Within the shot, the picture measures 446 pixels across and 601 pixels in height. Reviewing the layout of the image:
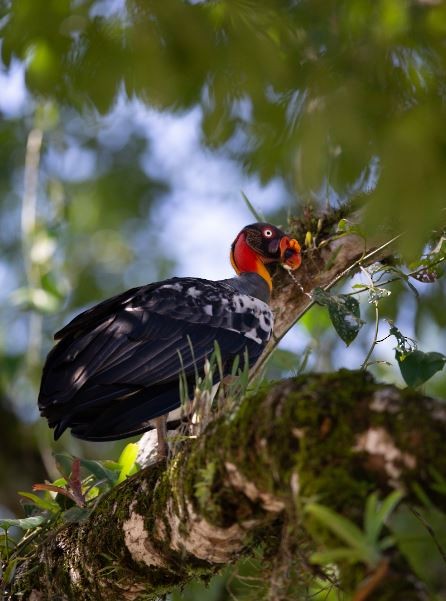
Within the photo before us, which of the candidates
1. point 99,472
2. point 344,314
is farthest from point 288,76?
point 99,472

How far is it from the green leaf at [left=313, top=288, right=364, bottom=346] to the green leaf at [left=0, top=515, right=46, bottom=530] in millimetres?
1644

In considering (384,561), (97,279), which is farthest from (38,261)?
(384,561)

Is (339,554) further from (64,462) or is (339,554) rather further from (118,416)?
(64,462)

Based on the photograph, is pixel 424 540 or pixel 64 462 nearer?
pixel 424 540

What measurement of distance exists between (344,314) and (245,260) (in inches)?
65.7

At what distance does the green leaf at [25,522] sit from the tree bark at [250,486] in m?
0.18

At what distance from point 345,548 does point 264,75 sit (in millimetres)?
1337

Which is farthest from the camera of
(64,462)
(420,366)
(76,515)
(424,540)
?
(64,462)

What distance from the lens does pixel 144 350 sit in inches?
158

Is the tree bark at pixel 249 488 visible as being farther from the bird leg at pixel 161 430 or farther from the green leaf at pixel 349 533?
the bird leg at pixel 161 430

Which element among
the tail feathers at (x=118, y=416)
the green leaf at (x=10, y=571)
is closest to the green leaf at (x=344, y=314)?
the tail feathers at (x=118, y=416)

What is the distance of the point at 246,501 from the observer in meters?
2.61

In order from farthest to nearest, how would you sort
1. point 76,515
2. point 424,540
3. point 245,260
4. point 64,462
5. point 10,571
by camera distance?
point 245,260
point 64,462
point 10,571
point 76,515
point 424,540

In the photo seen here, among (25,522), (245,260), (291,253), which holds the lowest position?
(25,522)
